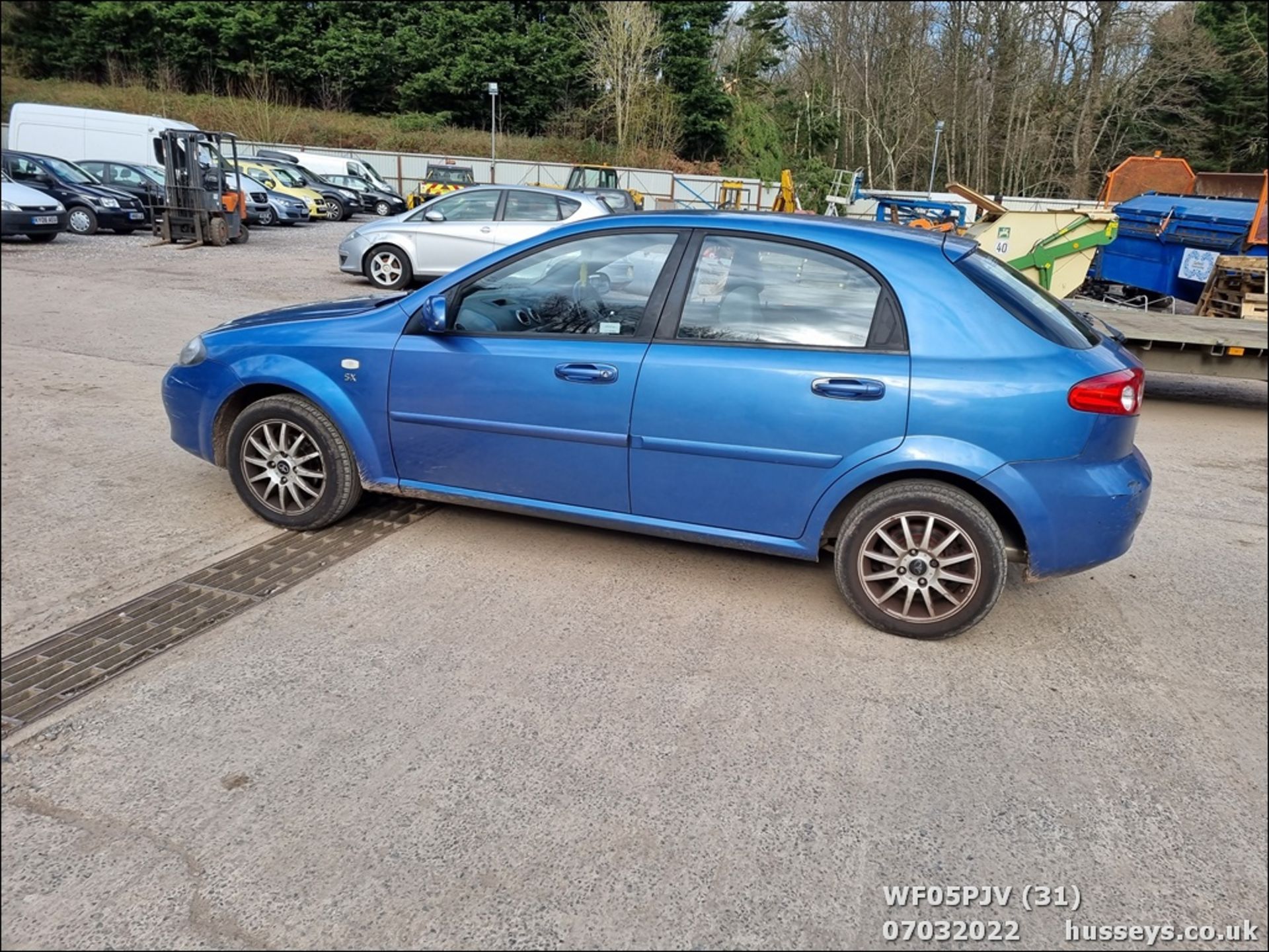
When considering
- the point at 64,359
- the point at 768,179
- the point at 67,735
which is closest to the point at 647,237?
the point at 67,735

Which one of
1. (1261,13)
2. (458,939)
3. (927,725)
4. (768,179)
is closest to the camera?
(458,939)

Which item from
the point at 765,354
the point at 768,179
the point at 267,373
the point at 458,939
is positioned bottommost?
the point at 458,939

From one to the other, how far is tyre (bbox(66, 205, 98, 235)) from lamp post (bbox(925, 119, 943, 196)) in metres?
30.8

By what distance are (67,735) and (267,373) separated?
2131 mm

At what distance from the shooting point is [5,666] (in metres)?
3.28

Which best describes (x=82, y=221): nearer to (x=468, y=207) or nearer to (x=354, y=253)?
(x=354, y=253)

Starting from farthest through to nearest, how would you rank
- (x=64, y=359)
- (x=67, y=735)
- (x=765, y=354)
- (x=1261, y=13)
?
(x=1261, y=13) → (x=64, y=359) → (x=765, y=354) → (x=67, y=735)

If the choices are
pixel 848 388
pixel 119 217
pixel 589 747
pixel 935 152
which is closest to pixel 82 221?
pixel 119 217

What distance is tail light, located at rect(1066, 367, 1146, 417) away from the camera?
3516 millimetres

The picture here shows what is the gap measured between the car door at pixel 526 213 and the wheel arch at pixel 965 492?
35.1 feet

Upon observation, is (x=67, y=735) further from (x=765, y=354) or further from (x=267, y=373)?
(x=765, y=354)

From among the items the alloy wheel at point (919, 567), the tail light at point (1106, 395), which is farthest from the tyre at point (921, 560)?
the tail light at point (1106, 395)

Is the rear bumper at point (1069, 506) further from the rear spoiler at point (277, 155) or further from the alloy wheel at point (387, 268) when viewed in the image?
the rear spoiler at point (277, 155)

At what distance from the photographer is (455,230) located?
13.8 metres
